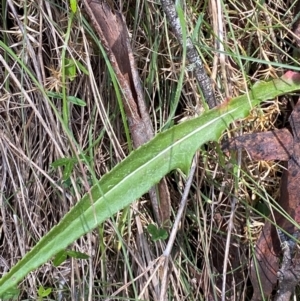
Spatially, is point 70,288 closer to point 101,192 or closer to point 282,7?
point 101,192

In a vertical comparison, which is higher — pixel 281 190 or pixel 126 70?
pixel 126 70

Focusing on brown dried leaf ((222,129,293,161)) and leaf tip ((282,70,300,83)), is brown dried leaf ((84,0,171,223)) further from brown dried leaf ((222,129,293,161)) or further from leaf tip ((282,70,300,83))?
leaf tip ((282,70,300,83))

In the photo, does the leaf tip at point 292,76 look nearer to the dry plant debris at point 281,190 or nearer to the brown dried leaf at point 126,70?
the dry plant debris at point 281,190

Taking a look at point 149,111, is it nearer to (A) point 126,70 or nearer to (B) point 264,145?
(A) point 126,70

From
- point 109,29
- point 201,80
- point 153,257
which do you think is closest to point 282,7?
point 201,80

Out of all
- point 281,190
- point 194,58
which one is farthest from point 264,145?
point 194,58

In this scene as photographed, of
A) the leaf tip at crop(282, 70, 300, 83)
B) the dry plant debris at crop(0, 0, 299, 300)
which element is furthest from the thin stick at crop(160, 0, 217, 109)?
the leaf tip at crop(282, 70, 300, 83)

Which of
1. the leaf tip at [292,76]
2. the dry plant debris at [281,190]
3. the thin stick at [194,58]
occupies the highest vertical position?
the thin stick at [194,58]

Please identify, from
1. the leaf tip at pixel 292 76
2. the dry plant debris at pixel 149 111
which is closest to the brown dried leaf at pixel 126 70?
the dry plant debris at pixel 149 111
